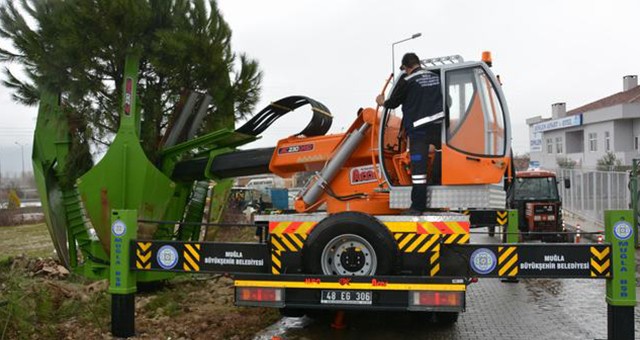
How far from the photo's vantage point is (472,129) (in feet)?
19.5

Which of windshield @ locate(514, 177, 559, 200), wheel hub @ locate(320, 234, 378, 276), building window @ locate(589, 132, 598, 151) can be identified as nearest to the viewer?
wheel hub @ locate(320, 234, 378, 276)

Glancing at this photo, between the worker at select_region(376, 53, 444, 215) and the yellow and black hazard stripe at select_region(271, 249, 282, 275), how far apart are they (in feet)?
4.37

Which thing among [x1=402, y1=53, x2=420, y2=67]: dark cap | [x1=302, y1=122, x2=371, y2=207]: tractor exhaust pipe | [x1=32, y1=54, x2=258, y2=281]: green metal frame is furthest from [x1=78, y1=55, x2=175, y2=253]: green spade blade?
[x1=402, y1=53, x2=420, y2=67]: dark cap

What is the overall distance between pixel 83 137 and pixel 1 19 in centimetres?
171

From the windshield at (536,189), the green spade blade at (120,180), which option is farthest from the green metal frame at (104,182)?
the windshield at (536,189)

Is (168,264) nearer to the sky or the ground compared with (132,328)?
nearer to the sky

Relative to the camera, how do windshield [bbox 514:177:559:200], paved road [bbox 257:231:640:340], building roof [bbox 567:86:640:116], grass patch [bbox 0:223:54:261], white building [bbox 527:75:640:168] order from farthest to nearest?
building roof [bbox 567:86:640:116], white building [bbox 527:75:640:168], windshield [bbox 514:177:559:200], grass patch [bbox 0:223:54:261], paved road [bbox 257:231:640:340]

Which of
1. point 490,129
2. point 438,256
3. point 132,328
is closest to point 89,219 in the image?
point 132,328

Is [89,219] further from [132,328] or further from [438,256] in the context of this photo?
[438,256]

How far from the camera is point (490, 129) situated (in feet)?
19.6

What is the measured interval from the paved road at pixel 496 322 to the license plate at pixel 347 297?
1443 mm

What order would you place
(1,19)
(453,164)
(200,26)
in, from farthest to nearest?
(200,26) < (1,19) < (453,164)

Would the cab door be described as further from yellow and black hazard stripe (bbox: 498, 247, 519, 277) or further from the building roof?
the building roof

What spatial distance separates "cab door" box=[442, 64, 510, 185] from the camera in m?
5.85
